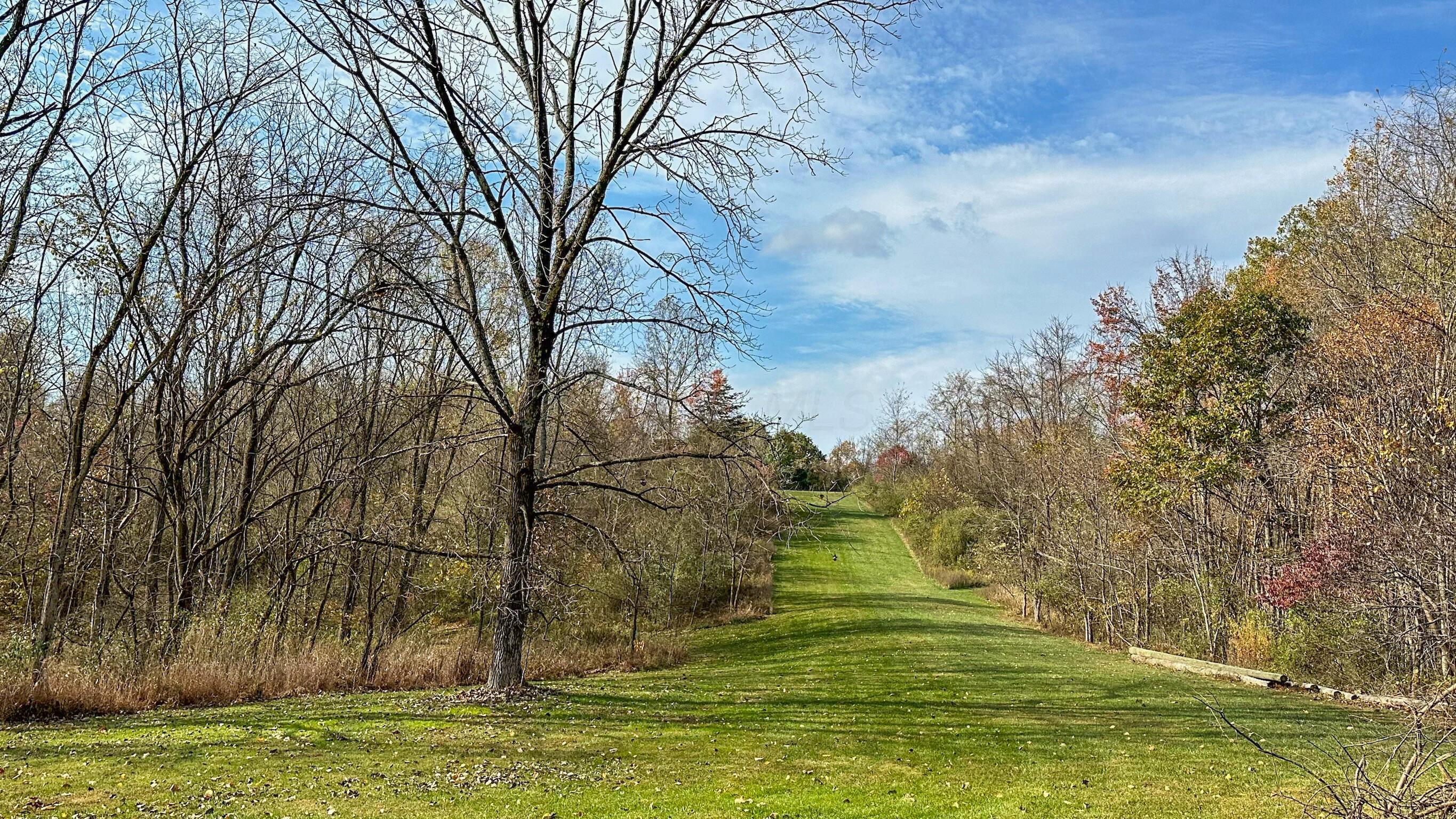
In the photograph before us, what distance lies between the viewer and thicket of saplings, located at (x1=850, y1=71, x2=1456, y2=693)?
11.2 m

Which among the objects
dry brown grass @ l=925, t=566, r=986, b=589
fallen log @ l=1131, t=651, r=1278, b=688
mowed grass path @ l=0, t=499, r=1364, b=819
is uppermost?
mowed grass path @ l=0, t=499, r=1364, b=819

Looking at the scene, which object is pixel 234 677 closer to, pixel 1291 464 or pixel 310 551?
pixel 310 551

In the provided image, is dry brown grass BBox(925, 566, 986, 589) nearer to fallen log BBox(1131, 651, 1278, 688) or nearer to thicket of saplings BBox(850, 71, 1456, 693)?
thicket of saplings BBox(850, 71, 1456, 693)

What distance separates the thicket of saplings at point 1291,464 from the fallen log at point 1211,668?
2.21ft

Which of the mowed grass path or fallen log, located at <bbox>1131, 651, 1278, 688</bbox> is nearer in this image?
the mowed grass path

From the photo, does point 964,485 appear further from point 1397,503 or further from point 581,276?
point 581,276

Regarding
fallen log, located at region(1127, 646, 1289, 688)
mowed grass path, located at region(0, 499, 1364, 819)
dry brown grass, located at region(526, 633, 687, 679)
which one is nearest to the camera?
mowed grass path, located at region(0, 499, 1364, 819)

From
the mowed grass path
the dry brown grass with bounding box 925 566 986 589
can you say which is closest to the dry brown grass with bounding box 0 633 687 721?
the mowed grass path

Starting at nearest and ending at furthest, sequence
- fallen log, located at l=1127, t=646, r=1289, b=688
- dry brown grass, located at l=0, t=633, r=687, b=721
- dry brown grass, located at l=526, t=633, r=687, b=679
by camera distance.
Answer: dry brown grass, located at l=0, t=633, r=687, b=721 → fallen log, located at l=1127, t=646, r=1289, b=688 → dry brown grass, located at l=526, t=633, r=687, b=679

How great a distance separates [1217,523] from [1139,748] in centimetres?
1086

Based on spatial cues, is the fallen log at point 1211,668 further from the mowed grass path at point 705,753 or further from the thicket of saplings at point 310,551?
the thicket of saplings at point 310,551

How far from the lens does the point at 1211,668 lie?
14.6 metres

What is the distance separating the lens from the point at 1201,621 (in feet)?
56.7

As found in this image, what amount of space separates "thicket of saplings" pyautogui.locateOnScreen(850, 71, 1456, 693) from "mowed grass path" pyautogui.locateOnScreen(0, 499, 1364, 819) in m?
1.91
